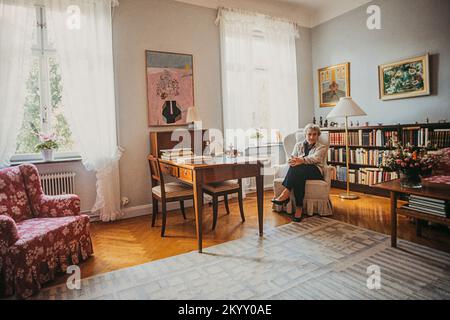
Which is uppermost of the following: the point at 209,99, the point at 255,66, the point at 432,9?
the point at 432,9

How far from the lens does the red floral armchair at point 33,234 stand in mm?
2023

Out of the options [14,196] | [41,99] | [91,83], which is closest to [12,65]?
[41,99]

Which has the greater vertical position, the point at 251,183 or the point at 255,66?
the point at 255,66

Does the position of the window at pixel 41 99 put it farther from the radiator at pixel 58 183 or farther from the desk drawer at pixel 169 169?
the desk drawer at pixel 169 169

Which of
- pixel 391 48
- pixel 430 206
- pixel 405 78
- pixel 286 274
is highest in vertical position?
pixel 391 48

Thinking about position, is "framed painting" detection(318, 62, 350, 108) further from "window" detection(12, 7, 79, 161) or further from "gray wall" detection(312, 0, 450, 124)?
"window" detection(12, 7, 79, 161)

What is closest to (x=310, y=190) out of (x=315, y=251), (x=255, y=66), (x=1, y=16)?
(x=315, y=251)

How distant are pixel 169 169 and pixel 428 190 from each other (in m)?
2.47

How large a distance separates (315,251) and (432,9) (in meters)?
3.69

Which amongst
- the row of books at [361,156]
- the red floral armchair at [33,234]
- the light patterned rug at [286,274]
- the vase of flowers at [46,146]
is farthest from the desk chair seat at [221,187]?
the row of books at [361,156]

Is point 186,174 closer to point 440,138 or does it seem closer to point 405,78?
point 440,138

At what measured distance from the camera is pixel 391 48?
14.4ft
